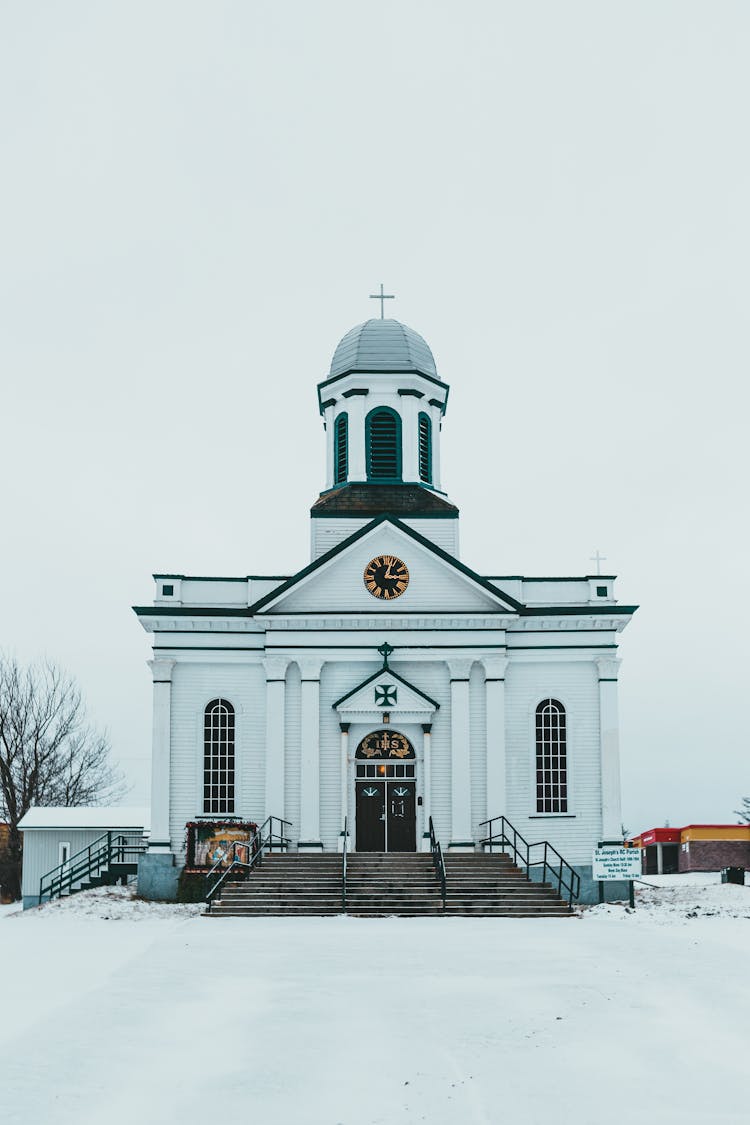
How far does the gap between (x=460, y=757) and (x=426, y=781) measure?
99 centimetres

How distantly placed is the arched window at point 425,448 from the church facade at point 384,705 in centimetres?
374

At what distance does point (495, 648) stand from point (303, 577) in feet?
16.0

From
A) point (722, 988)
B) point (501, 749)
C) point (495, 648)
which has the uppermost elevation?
point (495, 648)

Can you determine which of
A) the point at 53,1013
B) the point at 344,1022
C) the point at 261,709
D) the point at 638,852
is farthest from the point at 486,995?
the point at 261,709

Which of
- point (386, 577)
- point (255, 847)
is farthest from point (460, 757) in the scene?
point (255, 847)

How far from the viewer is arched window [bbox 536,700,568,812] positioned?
1260 inches

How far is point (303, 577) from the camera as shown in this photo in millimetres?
32062

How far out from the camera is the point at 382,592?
1273 inches

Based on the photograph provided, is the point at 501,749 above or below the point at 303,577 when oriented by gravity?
below

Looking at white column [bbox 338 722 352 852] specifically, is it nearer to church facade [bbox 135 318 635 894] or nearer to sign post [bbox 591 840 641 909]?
church facade [bbox 135 318 635 894]

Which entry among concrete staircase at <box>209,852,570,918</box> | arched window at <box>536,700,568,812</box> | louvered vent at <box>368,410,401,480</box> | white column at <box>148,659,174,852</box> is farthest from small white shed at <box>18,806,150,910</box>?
arched window at <box>536,700,568,812</box>

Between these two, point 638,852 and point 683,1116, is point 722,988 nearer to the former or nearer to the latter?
point 683,1116

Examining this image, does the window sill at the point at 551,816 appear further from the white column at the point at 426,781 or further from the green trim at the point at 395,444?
the green trim at the point at 395,444

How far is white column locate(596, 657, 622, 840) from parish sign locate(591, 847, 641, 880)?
160 cm
